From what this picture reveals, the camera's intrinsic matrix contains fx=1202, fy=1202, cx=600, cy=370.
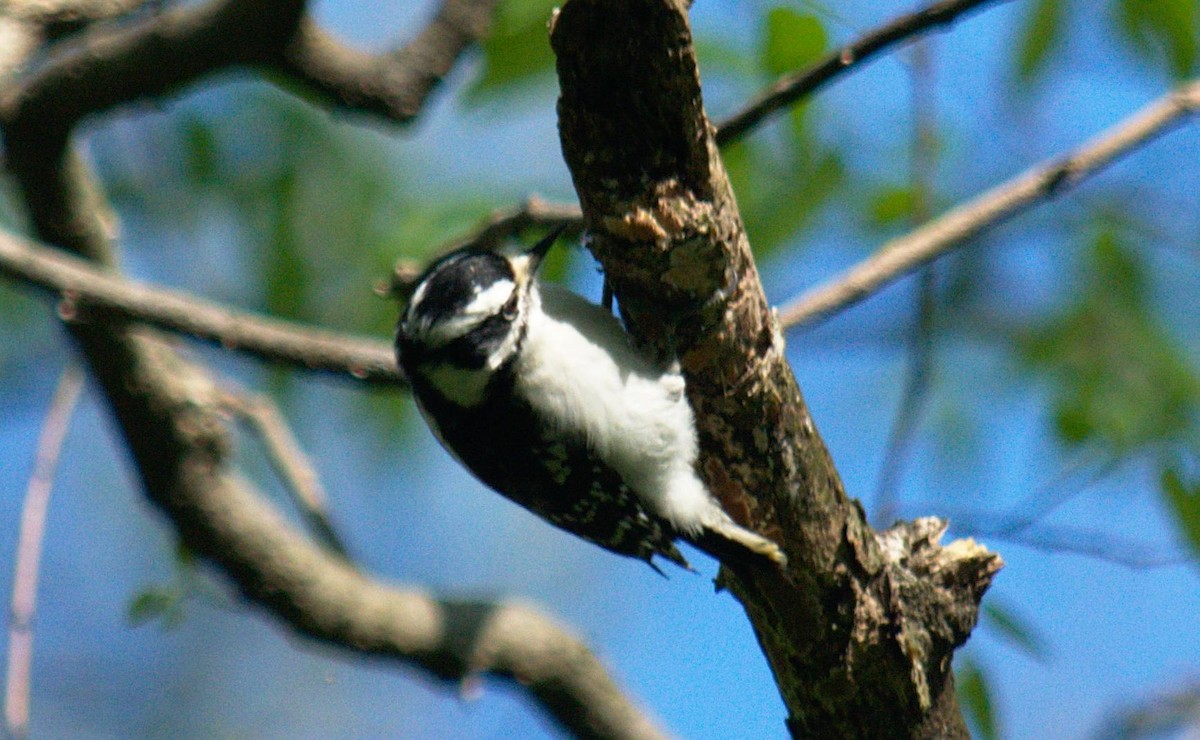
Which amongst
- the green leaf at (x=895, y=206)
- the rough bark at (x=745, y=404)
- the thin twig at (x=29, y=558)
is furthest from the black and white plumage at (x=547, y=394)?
the thin twig at (x=29, y=558)

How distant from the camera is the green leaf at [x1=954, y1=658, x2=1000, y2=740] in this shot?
11.6 feet

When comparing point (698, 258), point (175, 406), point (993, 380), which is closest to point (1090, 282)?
point (993, 380)

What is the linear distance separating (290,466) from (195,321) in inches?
50.7

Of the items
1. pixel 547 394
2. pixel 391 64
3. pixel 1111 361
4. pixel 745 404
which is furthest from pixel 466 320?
pixel 1111 361

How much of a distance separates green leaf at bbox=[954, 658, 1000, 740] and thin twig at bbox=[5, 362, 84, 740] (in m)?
3.24

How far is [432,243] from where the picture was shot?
4676 mm

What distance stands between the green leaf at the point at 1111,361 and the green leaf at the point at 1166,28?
1.56 m

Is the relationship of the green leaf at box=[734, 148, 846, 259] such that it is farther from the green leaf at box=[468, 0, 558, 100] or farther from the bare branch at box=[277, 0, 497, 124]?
the bare branch at box=[277, 0, 497, 124]

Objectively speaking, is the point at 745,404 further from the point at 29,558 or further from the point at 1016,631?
the point at 29,558

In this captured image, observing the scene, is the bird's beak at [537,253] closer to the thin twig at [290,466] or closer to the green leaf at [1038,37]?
the green leaf at [1038,37]

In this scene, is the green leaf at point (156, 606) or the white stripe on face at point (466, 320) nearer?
the white stripe on face at point (466, 320)

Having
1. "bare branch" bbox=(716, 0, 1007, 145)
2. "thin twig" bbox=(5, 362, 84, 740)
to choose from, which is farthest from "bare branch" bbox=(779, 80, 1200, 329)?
"thin twig" bbox=(5, 362, 84, 740)

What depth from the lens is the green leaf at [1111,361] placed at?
4.89 meters

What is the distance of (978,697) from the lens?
354 cm
